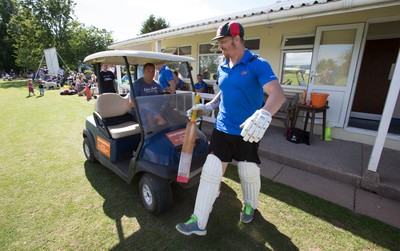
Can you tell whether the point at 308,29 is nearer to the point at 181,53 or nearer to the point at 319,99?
Result: the point at 319,99

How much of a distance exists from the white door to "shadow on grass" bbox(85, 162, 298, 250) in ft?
11.1

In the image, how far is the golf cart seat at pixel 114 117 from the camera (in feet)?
9.31

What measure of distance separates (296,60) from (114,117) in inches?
177

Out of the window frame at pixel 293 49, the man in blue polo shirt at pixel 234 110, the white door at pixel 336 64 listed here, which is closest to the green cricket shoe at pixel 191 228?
the man in blue polo shirt at pixel 234 110

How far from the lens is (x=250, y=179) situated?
2014 millimetres

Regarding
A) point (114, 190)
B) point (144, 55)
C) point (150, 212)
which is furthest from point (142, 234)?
point (144, 55)

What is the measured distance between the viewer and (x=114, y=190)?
2.82 m

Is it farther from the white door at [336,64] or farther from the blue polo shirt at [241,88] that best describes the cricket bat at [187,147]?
the white door at [336,64]

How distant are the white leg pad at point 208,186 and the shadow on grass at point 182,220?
31cm

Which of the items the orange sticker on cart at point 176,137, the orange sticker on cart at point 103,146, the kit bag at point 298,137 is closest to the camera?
the orange sticker on cart at point 176,137

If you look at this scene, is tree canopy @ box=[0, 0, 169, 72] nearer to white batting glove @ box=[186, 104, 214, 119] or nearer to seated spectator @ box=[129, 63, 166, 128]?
seated spectator @ box=[129, 63, 166, 128]

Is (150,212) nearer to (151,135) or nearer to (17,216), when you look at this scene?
(151,135)

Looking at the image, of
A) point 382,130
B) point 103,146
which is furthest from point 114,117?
point 382,130

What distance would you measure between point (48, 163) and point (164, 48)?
273 inches
